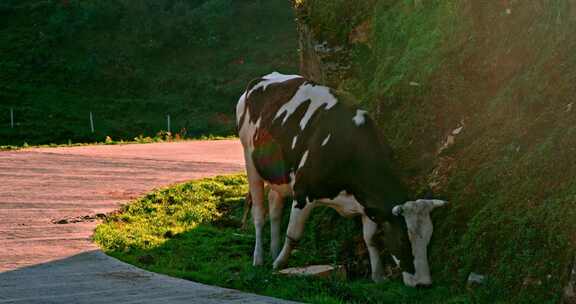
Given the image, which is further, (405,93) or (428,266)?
(405,93)

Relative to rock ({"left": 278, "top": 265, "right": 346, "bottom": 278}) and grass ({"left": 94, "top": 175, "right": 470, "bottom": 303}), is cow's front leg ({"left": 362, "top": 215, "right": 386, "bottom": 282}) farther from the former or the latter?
rock ({"left": 278, "top": 265, "right": 346, "bottom": 278})

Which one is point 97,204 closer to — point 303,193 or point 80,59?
point 303,193

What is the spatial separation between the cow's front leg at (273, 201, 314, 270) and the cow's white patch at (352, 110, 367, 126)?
1.11 m

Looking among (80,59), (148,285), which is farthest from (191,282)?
(80,59)

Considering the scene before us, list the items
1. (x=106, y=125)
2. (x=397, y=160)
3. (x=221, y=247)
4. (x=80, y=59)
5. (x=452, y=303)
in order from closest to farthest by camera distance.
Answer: (x=452, y=303) → (x=397, y=160) → (x=221, y=247) → (x=106, y=125) → (x=80, y=59)

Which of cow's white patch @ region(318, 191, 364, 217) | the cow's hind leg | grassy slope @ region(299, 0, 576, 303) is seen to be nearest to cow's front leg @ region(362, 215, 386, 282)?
cow's white patch @ region(318, 191, 364, 217)

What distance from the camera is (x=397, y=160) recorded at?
12648 mm

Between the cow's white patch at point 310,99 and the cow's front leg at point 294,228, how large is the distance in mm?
1087

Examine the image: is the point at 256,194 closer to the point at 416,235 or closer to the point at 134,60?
the point at 416,235

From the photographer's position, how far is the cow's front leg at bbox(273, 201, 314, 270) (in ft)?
37.5

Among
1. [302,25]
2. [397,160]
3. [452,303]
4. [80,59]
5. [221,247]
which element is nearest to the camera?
[452,303]

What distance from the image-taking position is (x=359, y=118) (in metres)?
11.2

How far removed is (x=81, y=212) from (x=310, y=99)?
574cm

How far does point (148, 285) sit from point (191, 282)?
522 mm
